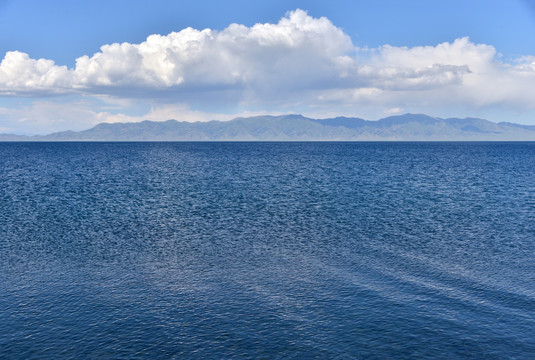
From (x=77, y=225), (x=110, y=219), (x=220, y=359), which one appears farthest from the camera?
(x=110, y=219)

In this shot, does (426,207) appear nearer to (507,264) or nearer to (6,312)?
(507,264)

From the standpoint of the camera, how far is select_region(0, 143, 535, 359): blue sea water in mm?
28500

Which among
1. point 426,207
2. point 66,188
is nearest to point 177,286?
point 426,207

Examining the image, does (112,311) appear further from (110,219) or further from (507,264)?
(507,264)

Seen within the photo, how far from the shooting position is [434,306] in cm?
3353

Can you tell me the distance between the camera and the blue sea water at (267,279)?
28.5 m

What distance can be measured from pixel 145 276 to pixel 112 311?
26.1 feet

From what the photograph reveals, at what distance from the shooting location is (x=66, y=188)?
97.8 meters

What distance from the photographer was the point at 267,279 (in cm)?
4003

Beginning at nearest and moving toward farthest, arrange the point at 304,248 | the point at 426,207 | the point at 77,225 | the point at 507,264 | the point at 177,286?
the point at 177,286
the point at 507,264
the point at 304,248
the point at 77,225
the point at 426,207

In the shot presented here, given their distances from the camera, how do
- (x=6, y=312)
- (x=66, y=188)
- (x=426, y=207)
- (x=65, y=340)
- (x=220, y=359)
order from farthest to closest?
1. (x=66, y=188)
2. (x=426, y=207)
3. (x=6, y=312)
4. (x=65, y=340)
5. (x=220, y=359)

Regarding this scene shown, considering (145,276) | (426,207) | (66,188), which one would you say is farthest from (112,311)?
(66,188)

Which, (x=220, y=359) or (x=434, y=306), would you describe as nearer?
(x=220, y=359)

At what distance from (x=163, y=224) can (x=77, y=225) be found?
12500 millimetres
